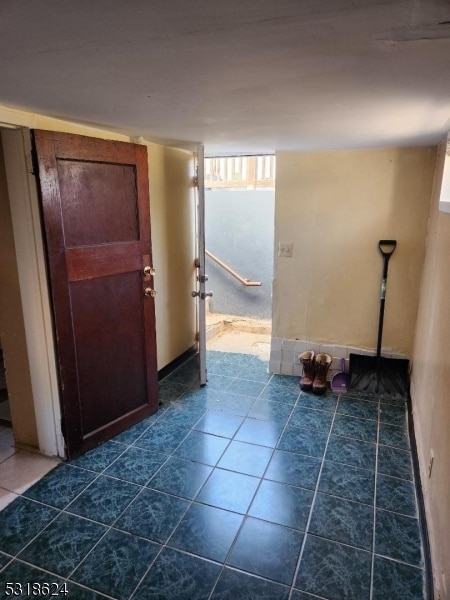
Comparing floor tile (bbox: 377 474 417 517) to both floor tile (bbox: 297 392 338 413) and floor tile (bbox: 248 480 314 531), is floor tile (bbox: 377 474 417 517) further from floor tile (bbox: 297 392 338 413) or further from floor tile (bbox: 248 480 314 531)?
floor tile (bbox: 297 392 338 413)

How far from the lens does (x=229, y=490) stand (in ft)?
6.59

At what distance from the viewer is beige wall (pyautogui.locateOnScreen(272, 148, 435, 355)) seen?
9.37ft

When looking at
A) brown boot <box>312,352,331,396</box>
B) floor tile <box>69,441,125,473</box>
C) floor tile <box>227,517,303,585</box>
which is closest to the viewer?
floor tile <box>227,517,303,585</box>

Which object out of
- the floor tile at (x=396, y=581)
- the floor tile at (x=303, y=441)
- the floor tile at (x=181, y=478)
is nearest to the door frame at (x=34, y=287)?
the floor tile at (x=181, y=478)

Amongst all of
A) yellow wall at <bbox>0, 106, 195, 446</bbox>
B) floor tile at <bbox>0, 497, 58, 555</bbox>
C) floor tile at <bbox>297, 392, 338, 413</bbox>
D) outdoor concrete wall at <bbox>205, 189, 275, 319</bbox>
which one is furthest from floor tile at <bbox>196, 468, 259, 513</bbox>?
outdoor concrete wall at <bbox>205, 189, 275, 319</bbox>

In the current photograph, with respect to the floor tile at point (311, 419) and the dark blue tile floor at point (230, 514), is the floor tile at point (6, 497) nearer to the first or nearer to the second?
the dark blue tile floor at point (230, 514)

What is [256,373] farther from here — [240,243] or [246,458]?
[240,243]

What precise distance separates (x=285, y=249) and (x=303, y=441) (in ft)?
5.02

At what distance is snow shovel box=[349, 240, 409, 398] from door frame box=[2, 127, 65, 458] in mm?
2222

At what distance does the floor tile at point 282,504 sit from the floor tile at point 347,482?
0.42ft

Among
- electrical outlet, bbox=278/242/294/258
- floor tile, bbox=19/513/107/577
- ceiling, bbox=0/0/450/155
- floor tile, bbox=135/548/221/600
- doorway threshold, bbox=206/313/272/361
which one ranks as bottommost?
floor tile, bbox=135/548/221/600

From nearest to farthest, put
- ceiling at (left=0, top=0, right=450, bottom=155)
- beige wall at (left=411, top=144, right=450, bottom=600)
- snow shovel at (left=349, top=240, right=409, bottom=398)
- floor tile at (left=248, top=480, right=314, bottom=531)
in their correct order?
ceiling at (left=0, top=0, right=450, bottom=155) < beige wall at (left=411, top=144, right=450, bottom=600) < floor tile at (left=248, top=480, right=314, bottom=531) < snow shovel at (left=349, top=240, right=409, bottom=398)

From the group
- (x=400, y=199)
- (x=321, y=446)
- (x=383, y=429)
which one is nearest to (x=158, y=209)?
(x=400, y=199)

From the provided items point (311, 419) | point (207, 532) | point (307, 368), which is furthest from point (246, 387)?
point (207, 532)
